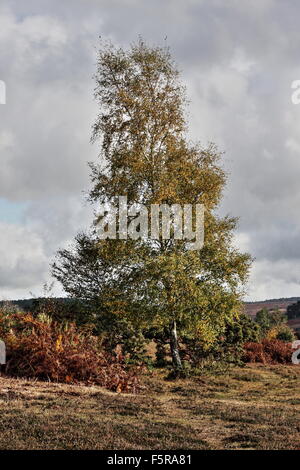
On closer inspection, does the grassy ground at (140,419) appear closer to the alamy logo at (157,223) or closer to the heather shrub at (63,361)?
the heather shrub at (63,361)

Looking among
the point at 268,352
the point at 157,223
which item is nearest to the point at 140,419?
the point at 157,223

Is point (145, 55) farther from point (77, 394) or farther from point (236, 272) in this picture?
point (77, 394)

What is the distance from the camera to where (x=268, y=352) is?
3275 cm

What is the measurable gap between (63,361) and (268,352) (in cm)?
1940

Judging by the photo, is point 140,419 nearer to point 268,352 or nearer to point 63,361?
point 63,361

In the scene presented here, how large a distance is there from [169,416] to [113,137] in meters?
14.3

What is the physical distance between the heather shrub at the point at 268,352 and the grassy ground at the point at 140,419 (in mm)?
13073

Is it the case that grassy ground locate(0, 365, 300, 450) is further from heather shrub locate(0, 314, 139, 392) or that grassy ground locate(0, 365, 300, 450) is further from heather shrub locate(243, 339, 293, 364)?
heather shrub locate(243, 339, 293, 364)

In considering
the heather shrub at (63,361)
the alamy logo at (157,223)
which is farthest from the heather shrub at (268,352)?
the heather shrub at (63,361)

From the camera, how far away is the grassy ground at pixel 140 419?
29.0 ft

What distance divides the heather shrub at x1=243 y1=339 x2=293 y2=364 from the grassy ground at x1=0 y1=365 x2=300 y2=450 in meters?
13.1

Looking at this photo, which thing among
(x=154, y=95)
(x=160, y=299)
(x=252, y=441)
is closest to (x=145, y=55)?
(x=154, y=95)

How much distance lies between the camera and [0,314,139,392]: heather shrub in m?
16.4

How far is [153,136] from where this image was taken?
2291cm
